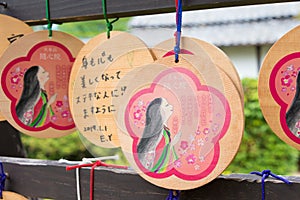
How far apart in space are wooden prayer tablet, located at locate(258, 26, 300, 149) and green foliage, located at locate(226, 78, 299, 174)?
9.95 feet

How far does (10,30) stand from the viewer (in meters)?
1.00

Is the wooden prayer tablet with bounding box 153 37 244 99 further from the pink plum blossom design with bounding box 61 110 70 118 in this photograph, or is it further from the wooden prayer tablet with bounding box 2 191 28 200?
the wooden prayer tablet with bounding box 2 191 28 200

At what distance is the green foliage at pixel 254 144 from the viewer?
148 inches

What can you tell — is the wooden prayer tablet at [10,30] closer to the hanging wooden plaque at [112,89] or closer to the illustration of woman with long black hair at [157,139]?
the hanging wooden plaque at [112,89]

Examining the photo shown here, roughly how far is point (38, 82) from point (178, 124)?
36cm

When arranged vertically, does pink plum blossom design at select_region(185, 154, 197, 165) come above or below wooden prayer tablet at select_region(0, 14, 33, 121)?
below

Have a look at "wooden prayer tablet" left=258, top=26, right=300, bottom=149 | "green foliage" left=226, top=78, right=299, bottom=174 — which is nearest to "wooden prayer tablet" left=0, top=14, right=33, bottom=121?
"wooden prayer tablet" left=258, top=26, right=300, bottom=149

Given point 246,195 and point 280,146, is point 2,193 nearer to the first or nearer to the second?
point 246,195

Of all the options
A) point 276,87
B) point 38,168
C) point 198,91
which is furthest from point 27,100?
point 276,87

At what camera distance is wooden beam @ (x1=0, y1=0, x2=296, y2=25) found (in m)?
0.82

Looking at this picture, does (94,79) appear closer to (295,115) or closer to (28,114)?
(28,114)

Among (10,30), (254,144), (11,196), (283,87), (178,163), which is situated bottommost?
(254,144)

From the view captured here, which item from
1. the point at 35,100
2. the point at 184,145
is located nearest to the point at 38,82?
the point at 35,100

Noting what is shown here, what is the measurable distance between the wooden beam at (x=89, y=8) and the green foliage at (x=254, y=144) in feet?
9.46
